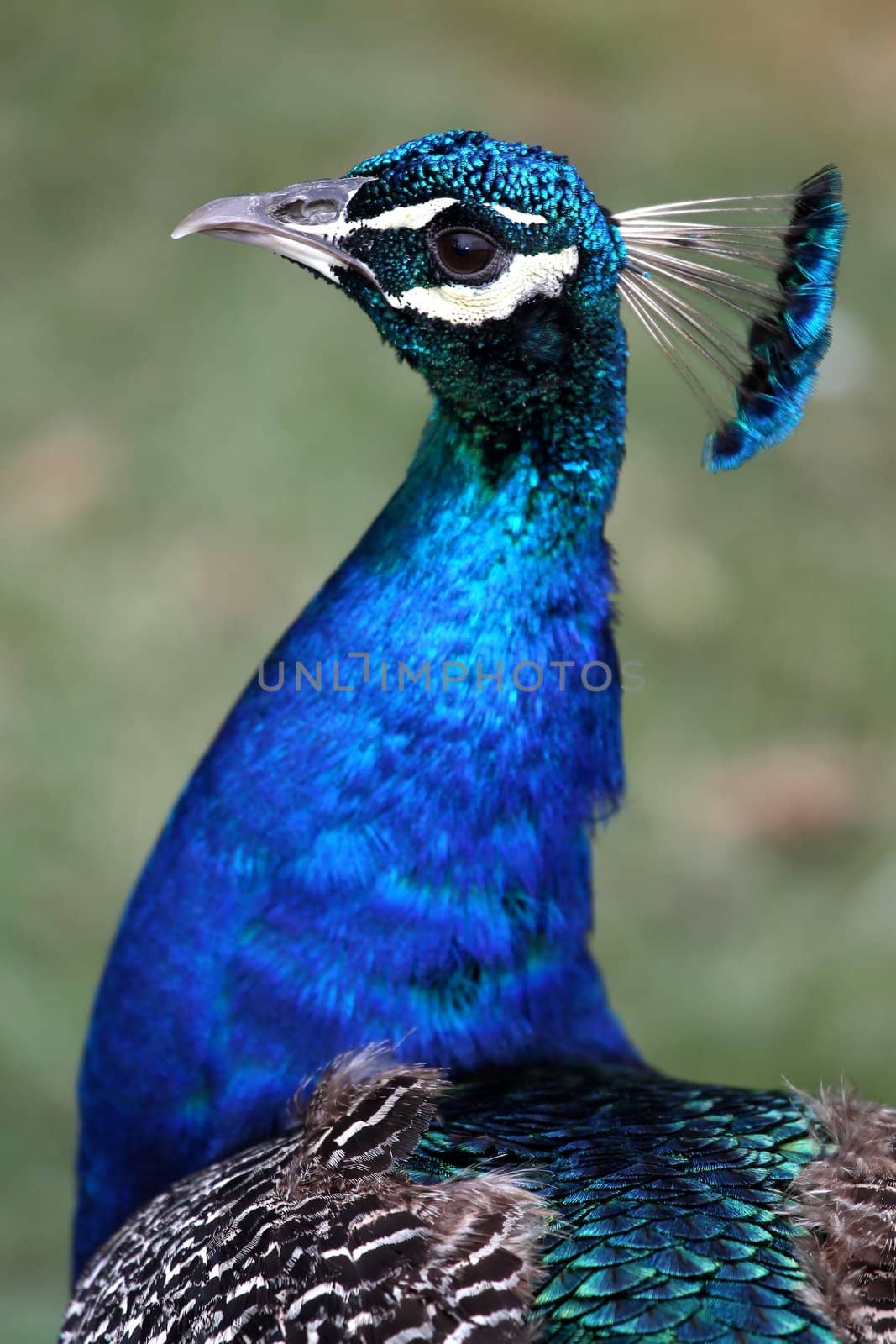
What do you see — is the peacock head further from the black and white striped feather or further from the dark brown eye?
the black and white striped feather

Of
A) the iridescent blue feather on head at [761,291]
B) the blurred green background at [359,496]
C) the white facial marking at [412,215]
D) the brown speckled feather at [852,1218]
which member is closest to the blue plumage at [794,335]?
the iridescent blue feather on head at [761,291]

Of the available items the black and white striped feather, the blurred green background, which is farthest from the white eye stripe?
the blurred green background

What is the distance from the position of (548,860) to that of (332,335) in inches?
131

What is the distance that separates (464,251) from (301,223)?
8.4 inches

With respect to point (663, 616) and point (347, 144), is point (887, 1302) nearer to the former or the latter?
point (663, 616)

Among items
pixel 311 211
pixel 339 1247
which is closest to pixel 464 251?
pixel 311 211

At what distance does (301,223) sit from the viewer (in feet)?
6.12

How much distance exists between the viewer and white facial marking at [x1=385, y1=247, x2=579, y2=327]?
1.79m

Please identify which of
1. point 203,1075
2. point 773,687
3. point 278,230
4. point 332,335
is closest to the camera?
point 278,230

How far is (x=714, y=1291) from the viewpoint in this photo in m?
1.51

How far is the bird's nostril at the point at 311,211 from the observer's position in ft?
6.07

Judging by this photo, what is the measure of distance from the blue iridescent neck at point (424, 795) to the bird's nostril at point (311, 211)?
0.27m

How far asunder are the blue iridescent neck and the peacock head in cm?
6

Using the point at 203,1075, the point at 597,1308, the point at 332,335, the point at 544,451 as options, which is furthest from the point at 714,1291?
the point at 332,335
